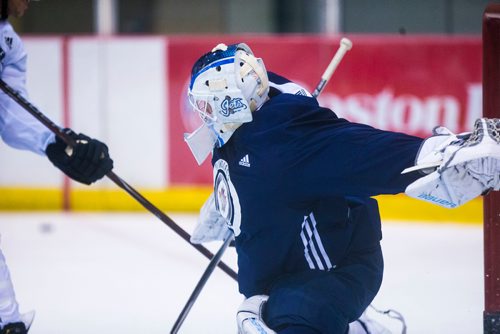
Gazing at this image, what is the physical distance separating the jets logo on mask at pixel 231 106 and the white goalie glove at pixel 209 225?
47 cm

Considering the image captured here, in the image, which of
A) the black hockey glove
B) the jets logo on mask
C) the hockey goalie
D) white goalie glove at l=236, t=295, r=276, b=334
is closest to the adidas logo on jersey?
the hockey goalie

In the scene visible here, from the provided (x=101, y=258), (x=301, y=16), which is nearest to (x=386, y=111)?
(x=101, y=258)

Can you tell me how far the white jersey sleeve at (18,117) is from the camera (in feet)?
10.5

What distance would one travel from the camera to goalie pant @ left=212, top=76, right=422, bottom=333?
2268 millimetres

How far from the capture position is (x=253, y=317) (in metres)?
2.52

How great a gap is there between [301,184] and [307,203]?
126 millimetres

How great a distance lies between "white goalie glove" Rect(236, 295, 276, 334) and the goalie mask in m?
0.43

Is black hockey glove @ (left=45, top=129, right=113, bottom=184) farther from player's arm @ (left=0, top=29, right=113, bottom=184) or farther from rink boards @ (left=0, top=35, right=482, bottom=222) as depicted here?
rink boards @ (left=0, top=35, right=482, bottom=222)

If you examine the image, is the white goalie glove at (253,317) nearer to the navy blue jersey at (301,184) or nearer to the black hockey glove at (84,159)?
the navy blue jersey at (301,184)

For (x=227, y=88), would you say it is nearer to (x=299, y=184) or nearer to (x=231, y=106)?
(x=231, y=106)

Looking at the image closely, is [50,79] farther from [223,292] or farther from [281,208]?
[281,208]

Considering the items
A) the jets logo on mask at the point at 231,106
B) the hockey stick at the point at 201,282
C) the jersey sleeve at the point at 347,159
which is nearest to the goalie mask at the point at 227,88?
the jets logo on mask at the point at 231,106

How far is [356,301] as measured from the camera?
2.60 m

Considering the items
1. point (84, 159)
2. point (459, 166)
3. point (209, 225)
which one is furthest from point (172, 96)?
point (459, 166)
